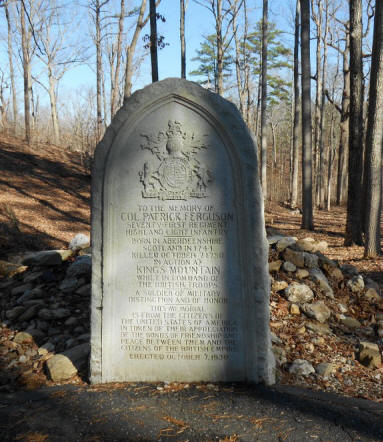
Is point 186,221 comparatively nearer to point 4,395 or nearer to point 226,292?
point 226,292

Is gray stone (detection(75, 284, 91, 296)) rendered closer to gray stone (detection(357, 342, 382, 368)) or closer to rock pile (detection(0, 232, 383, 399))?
rock pile (detection(0, 232, 383, 399))

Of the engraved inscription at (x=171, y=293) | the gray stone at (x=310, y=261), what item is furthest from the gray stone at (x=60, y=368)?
the gray stone at (x=310, y=261)

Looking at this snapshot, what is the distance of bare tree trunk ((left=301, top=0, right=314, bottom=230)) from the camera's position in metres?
12.9

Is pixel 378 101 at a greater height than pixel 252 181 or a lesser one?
greater

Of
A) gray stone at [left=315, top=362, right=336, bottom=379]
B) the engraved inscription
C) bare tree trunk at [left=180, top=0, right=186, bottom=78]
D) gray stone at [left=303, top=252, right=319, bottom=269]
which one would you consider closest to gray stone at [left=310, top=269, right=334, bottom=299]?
gray stone at [left=303, top=252, right=319, bottom=269]

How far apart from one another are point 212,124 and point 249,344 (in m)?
1.93

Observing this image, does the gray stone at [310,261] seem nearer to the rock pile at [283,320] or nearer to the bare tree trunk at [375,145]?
the rock pile at [283,320]

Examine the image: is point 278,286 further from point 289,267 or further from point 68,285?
point 68,285

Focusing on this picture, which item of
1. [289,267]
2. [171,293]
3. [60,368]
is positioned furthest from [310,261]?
[60,368]

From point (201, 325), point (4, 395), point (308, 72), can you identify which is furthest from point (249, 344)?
point (308, 72)

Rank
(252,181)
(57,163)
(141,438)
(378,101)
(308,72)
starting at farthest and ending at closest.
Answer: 1. (57,163)
2. (308,72)
3. (378,101)
4. (252,181)
5. (141,438)

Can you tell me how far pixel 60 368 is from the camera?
3.78 meters

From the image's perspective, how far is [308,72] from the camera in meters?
13.4

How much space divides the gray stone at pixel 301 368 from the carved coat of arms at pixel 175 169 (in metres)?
1.99
